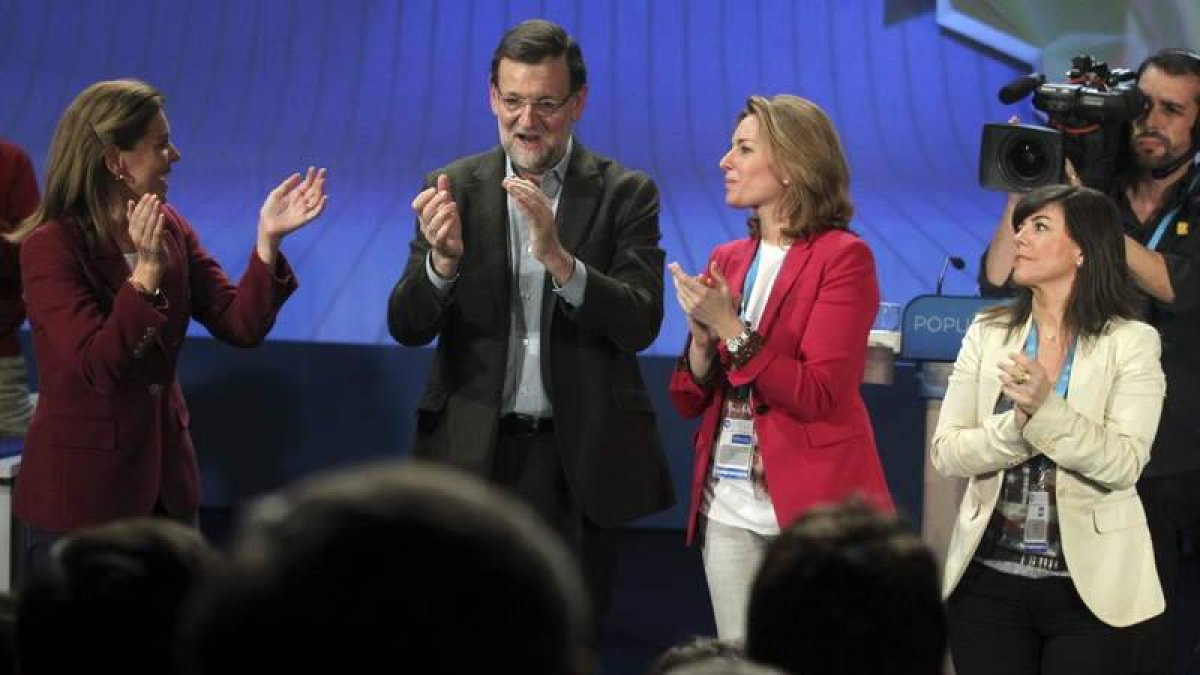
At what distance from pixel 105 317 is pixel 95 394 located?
0.14 metres

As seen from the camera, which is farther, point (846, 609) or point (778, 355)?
point (778, 355)

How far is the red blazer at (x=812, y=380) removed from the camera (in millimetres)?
3004

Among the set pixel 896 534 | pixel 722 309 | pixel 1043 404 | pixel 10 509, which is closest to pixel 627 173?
pixel 722 309

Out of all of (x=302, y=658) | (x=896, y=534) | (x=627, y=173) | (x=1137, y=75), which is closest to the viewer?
(x=302, y=658)

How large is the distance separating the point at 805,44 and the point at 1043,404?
3.58 m

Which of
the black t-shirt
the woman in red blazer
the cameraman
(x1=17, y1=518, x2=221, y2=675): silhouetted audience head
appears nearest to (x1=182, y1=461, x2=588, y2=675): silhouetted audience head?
(x1=17, y1=518, x2=221, y2=675): silhouetted audience head

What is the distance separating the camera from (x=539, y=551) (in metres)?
0.79

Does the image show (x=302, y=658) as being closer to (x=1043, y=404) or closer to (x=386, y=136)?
(x=1043, y=404)

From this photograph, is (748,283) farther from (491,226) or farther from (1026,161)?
(1026,161)

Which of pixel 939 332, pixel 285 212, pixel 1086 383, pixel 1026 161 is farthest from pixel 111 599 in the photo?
pixel 939 332

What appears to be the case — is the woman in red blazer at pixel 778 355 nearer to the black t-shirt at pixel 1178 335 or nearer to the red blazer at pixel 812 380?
the red blazer at pixel 812 380

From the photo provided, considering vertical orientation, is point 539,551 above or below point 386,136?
below

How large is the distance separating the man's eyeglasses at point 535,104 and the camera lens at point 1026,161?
1024 millimetres

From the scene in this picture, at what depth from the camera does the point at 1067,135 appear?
3615mm
